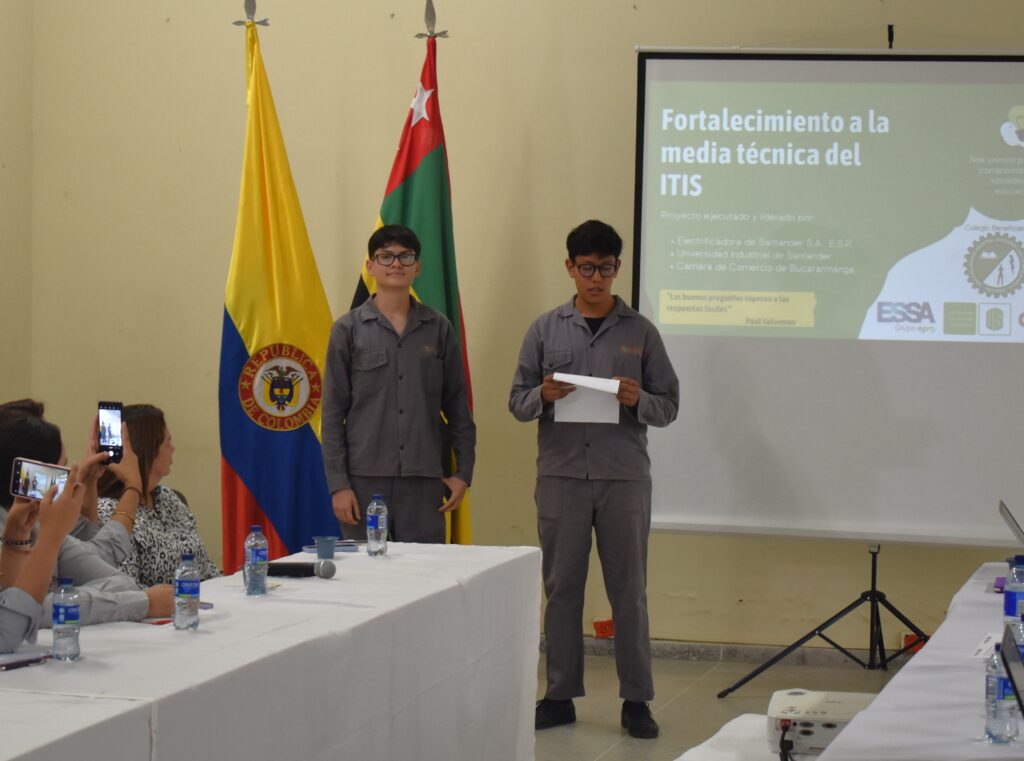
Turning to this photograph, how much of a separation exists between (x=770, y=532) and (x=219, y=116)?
2.99m

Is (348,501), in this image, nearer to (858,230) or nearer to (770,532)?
(770,532)

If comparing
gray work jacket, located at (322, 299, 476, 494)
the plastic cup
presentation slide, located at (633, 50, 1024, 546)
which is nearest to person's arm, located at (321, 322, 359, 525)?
gray work jacket, located at (322, 299, 476, 494)

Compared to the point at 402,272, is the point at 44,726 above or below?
below

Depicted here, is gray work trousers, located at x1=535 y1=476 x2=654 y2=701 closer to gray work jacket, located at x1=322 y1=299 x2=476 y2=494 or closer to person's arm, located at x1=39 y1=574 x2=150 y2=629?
gray work jacket, located at x1=322 y1=299 x2=476 y2=494

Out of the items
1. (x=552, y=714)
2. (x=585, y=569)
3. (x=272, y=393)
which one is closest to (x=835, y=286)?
(x=585, y=569)

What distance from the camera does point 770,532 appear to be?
4.98 m

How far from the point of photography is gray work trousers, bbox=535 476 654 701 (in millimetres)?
4273

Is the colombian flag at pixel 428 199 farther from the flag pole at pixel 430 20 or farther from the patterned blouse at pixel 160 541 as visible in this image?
the patterned blouse at pixel 160 541

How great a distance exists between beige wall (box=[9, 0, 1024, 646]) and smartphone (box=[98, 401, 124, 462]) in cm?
298

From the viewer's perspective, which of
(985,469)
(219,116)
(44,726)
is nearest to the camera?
(44,726)

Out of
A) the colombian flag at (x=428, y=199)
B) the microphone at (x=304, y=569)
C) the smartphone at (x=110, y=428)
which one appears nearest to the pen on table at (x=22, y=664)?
the smartphone at (x=110, y=428)

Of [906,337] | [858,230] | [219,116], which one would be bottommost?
[906,337]

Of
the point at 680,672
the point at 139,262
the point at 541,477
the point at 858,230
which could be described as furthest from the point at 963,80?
the point at 139,262

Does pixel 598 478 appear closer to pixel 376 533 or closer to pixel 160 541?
pixel 376 533
